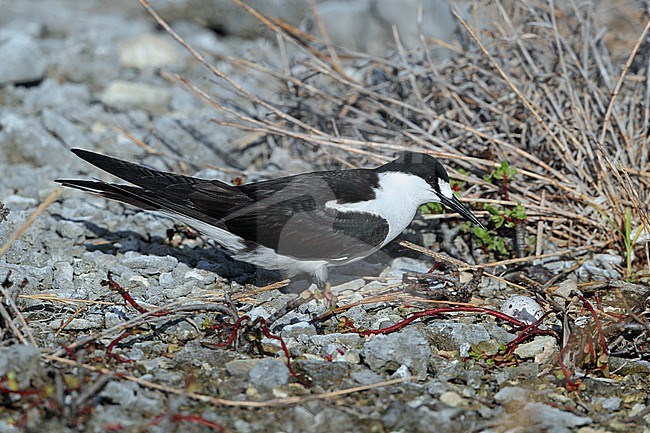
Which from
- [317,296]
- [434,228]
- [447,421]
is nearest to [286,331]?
[317,296]

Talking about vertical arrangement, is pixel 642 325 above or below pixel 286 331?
above

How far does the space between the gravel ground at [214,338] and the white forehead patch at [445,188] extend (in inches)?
16.7

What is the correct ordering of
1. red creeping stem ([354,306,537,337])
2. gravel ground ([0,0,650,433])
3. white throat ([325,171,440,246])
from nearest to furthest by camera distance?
gravel ground ([0,0,650,433])
red creeping stem ([354,306,537,337])
white throat ([325,171,440,246])

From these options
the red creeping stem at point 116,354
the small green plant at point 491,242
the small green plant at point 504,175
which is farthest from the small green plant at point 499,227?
the red creeping stem at point 116,354

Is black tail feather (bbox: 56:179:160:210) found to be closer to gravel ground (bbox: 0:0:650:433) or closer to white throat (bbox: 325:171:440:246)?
gravel ground (bbox: 0:0:650:433)

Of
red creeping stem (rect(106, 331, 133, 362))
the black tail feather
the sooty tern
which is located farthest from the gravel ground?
the black tail feather

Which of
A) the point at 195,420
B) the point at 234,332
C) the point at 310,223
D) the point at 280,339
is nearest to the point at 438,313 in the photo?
the point at 310,223

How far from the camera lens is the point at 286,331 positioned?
11.4 feet

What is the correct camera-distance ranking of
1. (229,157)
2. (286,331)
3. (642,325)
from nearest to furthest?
(642,325) → (286,331) → (229,157)

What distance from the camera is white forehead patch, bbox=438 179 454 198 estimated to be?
400 cm

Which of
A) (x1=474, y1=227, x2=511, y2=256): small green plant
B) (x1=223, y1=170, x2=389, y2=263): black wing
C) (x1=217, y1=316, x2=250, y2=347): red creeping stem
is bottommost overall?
(x1=217, y1=316, x2=250, y2=347): red creeping stem

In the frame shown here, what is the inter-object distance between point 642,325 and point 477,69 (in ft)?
6.67

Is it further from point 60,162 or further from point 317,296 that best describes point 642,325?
point 60,162

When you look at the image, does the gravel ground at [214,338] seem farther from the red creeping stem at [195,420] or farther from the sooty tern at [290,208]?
the sooty tern at [290,208]
